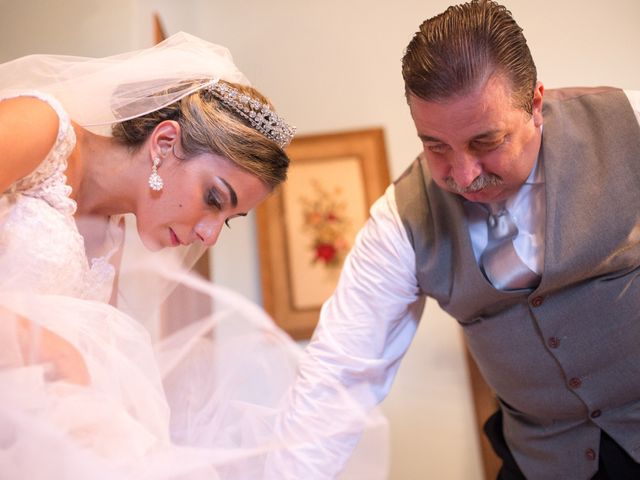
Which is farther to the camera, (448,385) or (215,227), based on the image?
(448,385)

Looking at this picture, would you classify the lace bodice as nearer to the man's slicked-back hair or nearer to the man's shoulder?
the man's slicked-back hair

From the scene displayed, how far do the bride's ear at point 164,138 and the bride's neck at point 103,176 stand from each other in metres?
0.05

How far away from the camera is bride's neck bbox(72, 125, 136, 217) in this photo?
1162 mm

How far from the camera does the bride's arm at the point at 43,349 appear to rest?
2.38 feet

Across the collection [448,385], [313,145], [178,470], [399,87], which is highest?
[399,87]

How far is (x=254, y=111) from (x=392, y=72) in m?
1.34

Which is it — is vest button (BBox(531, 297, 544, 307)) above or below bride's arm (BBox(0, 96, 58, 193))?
below

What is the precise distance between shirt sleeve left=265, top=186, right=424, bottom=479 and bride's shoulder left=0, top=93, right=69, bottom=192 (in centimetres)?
60

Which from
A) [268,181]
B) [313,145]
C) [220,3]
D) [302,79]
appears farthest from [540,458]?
[220,3]

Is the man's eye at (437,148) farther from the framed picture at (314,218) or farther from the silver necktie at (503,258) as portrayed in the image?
the framed picture at (314,218)

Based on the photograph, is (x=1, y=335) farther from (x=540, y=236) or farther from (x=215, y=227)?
(x=540, y=236)

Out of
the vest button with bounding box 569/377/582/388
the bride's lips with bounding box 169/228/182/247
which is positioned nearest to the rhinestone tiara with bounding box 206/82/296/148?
the bride's lips with bounding box 169/228/182/247

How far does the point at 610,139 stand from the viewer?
3.67 ft

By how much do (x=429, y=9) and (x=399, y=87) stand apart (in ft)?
1.02
